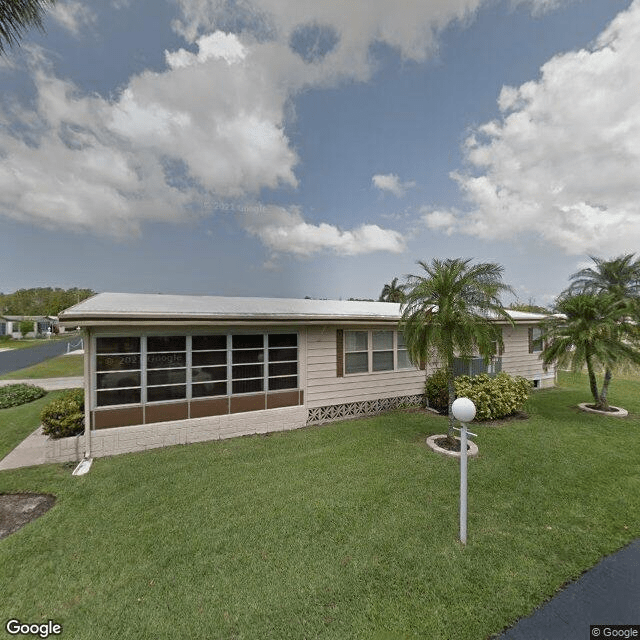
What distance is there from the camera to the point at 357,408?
30.8 ft

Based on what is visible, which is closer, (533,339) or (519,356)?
(519,356)

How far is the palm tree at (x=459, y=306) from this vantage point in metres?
6.31

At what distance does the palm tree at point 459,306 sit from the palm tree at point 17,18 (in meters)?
7.15

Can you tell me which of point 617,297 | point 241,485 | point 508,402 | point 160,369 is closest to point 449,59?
point 617,297

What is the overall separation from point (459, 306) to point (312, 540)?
4.76 metres

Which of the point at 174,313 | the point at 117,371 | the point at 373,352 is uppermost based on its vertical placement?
the point at 174,313

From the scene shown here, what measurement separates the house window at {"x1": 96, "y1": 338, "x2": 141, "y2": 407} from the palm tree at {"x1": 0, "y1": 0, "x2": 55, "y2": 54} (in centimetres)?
481

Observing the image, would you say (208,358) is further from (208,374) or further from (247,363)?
(247,363)

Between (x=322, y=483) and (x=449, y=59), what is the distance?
16.8 metres

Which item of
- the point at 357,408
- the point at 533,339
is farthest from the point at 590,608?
the point at 533,339

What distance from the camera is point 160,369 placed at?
7105mm

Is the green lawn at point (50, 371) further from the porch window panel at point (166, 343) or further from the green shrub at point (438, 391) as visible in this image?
the green shrub at point (438, 391)

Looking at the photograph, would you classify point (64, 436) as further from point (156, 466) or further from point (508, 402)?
point (508, 402)

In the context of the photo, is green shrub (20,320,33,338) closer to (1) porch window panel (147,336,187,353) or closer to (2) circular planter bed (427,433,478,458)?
(1) porch window panel (147,336,187,353)
